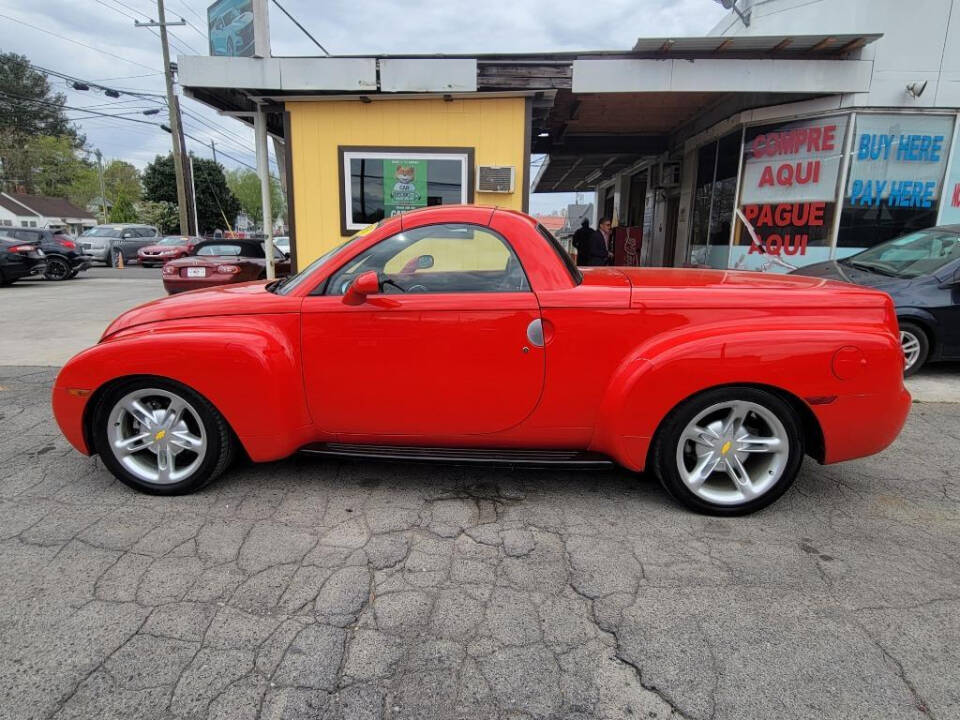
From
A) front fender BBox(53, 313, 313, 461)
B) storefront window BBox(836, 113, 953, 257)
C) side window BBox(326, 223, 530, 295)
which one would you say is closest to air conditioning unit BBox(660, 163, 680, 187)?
storefront window BBox(836, 113, 953, 257)

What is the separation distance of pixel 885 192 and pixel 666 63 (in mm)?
3724

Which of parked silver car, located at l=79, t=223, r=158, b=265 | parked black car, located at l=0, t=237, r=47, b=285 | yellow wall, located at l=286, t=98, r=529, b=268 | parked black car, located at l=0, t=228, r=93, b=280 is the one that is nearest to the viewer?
yellow wall, located at l=286, t=98, r=529, b=268

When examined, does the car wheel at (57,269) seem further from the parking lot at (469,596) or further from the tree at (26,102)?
the tree at (26,102)

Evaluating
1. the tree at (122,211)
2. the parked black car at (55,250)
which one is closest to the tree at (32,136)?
the tree at (122,211)

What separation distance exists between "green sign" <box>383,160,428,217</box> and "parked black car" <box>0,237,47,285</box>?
492 inches

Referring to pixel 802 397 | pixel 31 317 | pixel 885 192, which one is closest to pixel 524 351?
pixel 802 397

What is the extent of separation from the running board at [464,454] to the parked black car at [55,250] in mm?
16650

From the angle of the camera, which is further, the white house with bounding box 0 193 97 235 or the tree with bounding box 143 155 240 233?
the white house with bounding box 0 193 97 235

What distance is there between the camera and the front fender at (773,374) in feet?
9.06

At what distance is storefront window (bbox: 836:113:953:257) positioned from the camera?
7461mm

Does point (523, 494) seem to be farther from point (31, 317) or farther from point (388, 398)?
point (31, 317)

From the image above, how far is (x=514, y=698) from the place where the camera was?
5.98 ft

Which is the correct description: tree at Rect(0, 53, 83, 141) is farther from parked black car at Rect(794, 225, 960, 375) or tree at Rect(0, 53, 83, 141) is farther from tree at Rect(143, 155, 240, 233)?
parked black car at Rect(794, 225, 960, 375)

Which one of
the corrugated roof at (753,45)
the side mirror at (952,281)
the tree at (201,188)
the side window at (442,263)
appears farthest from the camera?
the tree at (201,188)
